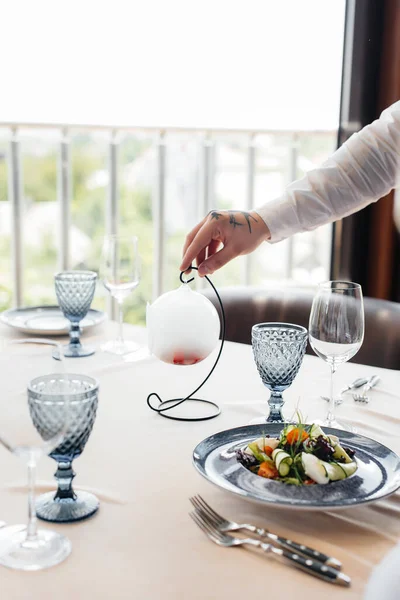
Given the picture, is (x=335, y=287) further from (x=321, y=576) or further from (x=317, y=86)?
(x=317, y=86)

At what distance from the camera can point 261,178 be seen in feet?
11.1

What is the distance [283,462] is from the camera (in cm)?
81

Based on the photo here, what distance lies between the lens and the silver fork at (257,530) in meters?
0.68

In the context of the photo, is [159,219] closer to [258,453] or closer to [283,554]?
[258,453]

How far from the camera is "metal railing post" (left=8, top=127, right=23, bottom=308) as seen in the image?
2844mm

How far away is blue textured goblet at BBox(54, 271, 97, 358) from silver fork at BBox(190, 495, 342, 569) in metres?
0.69

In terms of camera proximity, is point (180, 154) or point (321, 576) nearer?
point (321, 576)

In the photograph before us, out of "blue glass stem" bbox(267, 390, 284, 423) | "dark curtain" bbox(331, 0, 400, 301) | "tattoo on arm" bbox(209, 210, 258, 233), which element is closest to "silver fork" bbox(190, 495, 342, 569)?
"blue glass stem" bbox(267, 390, 284, 423)

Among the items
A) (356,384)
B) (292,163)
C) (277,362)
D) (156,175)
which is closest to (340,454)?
(277,362)

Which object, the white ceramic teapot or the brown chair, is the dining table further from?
the brown chair

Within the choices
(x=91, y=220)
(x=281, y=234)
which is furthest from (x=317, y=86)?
(x=281, y=234)

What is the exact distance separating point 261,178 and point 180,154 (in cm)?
41

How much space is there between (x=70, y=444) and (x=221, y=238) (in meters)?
0.71

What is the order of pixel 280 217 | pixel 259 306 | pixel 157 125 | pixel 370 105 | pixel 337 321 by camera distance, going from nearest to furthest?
1. pixel 337 321
2. pixel 280 217
3. pixel 259 306
4. pixel 370 105
5. pixel 157 125
